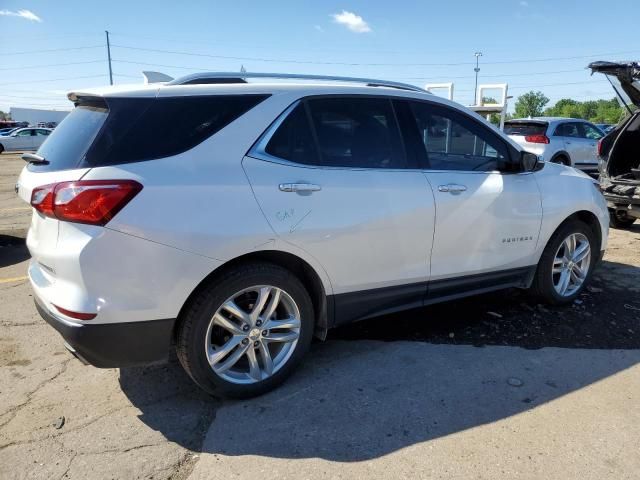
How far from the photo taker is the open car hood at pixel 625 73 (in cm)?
682

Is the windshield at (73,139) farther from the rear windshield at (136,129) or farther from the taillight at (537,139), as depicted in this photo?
the taillight at (537,139)

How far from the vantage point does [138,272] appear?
2539 mm

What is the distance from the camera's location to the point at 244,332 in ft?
9.65

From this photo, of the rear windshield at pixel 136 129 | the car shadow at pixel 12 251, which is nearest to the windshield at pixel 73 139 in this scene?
the rear windshield at pixel 136 129

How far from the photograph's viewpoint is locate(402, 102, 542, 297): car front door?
359cm

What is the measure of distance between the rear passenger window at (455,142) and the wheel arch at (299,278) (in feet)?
3.92

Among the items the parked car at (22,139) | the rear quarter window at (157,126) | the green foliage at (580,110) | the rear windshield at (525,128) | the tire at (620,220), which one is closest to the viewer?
the rear quarter window at (157,126)

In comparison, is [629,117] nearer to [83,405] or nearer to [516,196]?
[516,196]

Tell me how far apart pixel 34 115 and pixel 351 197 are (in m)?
82.5

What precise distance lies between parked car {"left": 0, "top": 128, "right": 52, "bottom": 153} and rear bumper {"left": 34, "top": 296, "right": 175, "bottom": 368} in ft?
112

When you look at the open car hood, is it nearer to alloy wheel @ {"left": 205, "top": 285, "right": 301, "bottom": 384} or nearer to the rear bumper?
alloy wheel @ {"left": 205, "top": 285, "right": 301, "bottom": 384}

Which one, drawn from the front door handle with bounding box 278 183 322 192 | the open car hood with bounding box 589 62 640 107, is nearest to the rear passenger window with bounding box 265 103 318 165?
the front door handle with bounding box 278 183 322 192

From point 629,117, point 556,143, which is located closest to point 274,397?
point 629,117

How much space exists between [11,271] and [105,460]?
13.0 feet
